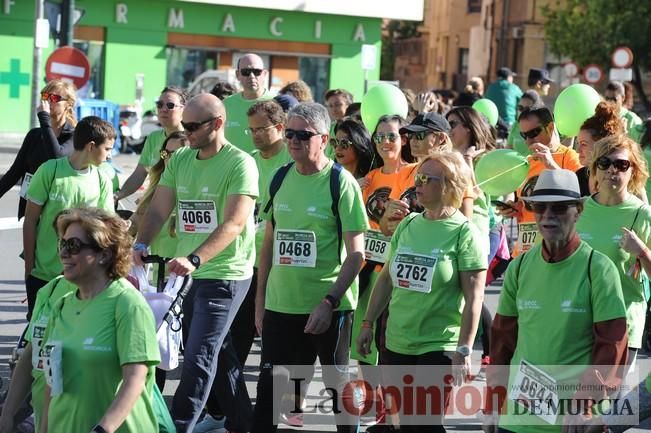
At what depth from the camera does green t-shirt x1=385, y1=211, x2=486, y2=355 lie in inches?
240

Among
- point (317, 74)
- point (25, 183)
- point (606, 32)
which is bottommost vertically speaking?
point (25, 183)

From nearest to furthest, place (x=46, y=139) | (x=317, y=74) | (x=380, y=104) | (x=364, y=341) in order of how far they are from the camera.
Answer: (x=364, y=341), (x=46, y=139), (x=380, y=104), (x=317, y=74)

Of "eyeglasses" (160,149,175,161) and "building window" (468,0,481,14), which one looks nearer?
"eyeglasses" (160,149,175,161)

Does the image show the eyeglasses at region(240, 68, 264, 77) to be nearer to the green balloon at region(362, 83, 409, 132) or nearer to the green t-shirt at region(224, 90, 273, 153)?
the green t-shirt at region(224, 90, 273, 153)

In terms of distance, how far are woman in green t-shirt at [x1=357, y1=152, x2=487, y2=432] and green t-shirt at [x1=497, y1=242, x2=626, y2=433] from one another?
803 mm

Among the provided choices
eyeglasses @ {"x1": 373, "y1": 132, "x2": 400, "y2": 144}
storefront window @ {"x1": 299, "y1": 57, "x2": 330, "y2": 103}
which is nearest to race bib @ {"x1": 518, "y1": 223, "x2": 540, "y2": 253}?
eyeglasses @ {"x1": 373, "y1": 132, "x2": 400, "y2": 144}

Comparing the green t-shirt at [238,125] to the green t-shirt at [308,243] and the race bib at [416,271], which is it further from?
the race bib at [416,271]

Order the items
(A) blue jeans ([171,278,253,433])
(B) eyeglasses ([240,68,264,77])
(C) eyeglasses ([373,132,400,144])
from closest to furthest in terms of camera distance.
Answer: (A) blue jeans ([171,278,253,433]) → (C) eyeglasses ([373,132,400,144]) → (B) eyeglasses ([240,68,264,77])

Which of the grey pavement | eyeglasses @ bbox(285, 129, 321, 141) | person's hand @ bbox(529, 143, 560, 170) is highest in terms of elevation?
eyeglasses @ bbox(285, 129, 321, 141)

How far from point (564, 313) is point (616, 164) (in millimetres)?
1544

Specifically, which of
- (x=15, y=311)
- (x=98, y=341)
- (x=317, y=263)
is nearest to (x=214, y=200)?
(x=317, y=263)

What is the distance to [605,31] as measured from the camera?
1847 inches

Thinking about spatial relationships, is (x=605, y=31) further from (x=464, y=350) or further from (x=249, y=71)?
(x=464, y=350)

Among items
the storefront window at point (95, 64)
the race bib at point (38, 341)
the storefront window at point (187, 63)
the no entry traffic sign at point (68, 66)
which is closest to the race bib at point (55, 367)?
the race bib at point (38, 341)
